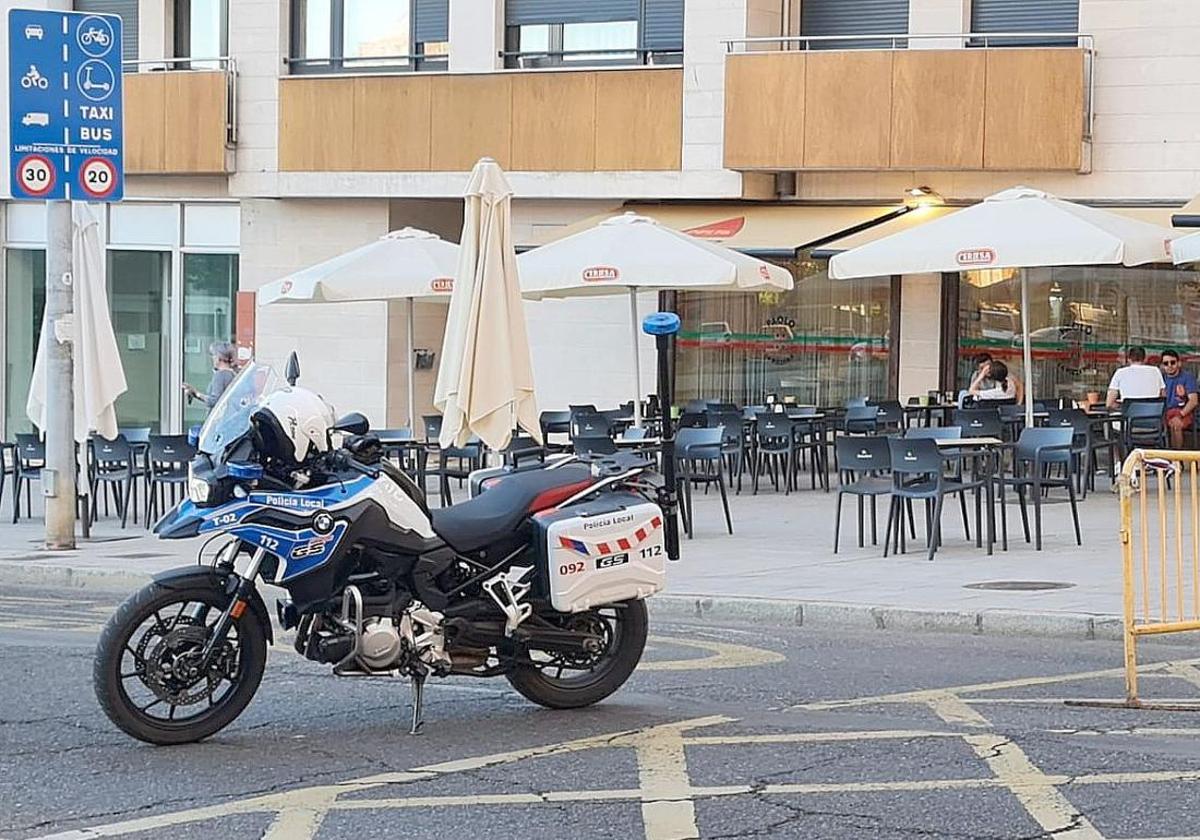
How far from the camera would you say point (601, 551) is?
8.20 meters

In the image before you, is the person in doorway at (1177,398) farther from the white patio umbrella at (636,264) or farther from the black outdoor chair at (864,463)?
the black outdoor chair at (864,463)

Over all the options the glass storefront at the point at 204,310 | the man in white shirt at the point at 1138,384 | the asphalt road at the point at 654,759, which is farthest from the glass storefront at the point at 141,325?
the asphalt road at the point at 654,759

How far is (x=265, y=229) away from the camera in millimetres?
27094

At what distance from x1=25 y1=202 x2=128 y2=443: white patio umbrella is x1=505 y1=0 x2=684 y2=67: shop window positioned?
9279 millimetres

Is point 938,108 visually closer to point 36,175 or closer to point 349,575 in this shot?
point 36,175

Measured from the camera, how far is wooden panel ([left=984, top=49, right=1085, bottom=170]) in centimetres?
2186

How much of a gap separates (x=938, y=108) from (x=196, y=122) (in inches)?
410

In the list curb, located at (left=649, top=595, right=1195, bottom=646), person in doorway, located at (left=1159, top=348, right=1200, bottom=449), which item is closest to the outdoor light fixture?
person in doorway, located at (left=1159, top=348, right=1200, bottom=449)

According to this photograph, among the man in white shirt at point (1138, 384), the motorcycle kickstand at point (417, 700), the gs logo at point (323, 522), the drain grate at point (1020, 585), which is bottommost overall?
the drain grate at point (1020, 585)

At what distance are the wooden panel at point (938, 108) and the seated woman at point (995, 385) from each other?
2583mm

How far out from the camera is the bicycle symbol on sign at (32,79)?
15.5m

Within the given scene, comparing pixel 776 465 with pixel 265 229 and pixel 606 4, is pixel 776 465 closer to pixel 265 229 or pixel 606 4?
pixel 606 4

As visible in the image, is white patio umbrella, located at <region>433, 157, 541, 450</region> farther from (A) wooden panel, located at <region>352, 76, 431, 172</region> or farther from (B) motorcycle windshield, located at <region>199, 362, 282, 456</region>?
(A) wooden panel, located at <region>352, 76, 431, 172</region>

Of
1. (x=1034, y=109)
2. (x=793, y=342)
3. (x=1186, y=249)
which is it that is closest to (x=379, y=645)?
(x=1186, y=249)
